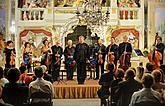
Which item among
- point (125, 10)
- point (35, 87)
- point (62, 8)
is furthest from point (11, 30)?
point (35, 87)

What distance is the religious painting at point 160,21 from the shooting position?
18222 millimetres

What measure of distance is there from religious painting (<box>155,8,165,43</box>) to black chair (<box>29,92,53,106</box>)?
12779 millimetres

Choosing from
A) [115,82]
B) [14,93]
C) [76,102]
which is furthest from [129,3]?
[14,93]

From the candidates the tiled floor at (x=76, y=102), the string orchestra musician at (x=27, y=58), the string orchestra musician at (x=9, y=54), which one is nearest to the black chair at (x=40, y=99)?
the tiled floor at (x=76, y=102)

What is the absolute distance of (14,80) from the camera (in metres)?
5.60

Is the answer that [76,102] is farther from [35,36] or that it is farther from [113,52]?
[35,36]

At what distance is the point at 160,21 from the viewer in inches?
725

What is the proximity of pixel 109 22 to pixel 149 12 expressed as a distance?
1960mm

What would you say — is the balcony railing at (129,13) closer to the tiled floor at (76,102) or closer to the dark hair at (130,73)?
the tiled floor at (76,102)

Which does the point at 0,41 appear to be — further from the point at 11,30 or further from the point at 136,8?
the point at 136,8

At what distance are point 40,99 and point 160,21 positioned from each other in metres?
13.2

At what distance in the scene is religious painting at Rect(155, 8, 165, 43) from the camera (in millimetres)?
18222

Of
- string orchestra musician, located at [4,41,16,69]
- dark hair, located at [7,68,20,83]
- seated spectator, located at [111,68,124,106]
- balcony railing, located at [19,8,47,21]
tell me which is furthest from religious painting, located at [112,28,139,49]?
dark hair, located at [7,68,20,83]

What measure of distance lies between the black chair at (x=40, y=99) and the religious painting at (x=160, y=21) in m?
12.8
